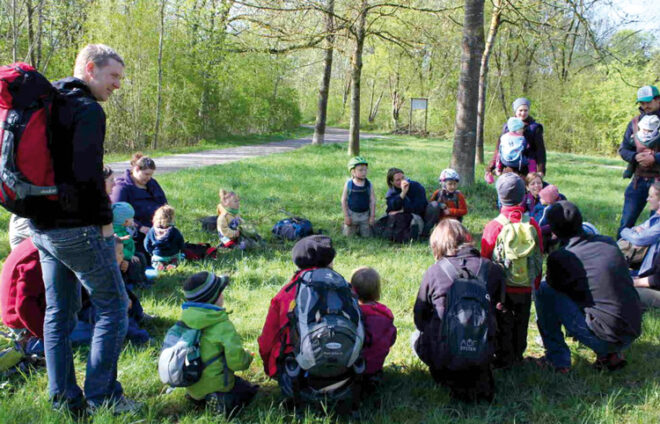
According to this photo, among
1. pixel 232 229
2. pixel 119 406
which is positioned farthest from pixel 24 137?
pixel 232 229

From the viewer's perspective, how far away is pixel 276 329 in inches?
120

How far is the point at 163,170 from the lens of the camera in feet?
42.8

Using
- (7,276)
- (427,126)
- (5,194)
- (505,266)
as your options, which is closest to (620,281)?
(505,266)

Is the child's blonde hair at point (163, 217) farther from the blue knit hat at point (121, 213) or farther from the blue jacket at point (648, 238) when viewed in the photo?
the blue jacket at point (648, 238)

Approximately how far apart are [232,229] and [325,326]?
408 cm

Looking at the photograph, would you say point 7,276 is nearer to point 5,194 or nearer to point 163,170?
point 5,194

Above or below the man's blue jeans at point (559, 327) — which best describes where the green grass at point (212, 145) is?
above

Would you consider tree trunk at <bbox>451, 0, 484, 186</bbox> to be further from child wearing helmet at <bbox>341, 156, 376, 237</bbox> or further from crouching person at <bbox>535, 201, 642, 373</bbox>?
crouching person at <bbox>535, 201, 642, 373</bbox>

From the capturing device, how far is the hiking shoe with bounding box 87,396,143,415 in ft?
9.00

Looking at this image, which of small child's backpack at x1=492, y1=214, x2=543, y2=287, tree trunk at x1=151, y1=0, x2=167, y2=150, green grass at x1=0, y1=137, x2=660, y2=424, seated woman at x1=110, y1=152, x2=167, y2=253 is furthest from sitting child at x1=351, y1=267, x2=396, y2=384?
tree trunk at x1=151, y1=0, x2=167, y2=150

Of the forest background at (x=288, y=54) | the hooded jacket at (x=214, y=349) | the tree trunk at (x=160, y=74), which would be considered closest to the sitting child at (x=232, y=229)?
the hooded jacket at (x=214, y=349)

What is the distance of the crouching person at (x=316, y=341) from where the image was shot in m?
2.73

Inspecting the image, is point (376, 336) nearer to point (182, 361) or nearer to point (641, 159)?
point (182, 361)

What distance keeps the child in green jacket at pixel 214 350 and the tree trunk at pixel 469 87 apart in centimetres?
743
